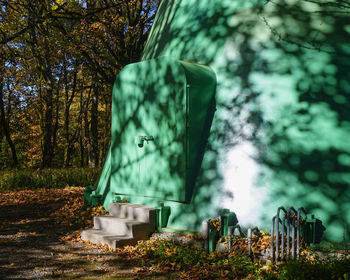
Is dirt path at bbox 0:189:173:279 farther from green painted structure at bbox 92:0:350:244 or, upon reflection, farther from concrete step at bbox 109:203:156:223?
green painted structure at bbox 92:0:350:244

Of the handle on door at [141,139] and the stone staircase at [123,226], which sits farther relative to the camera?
the handle on door at [141,139]

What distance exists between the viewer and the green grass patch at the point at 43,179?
15.2 metres

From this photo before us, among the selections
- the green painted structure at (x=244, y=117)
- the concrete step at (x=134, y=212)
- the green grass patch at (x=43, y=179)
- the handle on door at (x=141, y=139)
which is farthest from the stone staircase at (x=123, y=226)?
the green grass patch at (x=43, y=179)

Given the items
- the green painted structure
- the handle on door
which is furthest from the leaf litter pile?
the handle on door

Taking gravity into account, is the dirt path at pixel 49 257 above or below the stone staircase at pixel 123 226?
below

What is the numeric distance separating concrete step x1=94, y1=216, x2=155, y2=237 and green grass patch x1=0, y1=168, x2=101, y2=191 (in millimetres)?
9327

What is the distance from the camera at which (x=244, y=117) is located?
21.2ft

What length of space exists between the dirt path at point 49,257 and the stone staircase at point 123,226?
0.82 feet

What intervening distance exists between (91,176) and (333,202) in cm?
1353

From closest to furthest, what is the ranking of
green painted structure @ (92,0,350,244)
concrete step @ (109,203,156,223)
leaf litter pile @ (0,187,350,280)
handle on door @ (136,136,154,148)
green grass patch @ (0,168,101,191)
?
1. leaf litter pile @ (0,187,350,280)
2. green painted structure @ (92,0,350,244)
3. concrete step @ (109,203,156,223)
4. handle on door @ (136,136,154,148)
5. green grass patch @ (0,168,101,191)

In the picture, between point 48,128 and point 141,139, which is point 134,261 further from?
point 48,128

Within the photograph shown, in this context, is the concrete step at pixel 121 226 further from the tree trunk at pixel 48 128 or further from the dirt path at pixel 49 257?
the tree trunk at pixel 48 128

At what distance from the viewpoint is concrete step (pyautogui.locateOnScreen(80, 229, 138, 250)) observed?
639 centimetres

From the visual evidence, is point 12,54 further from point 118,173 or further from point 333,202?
point 333,202
